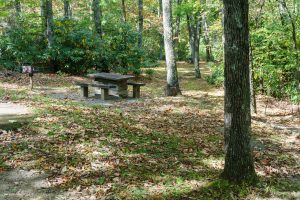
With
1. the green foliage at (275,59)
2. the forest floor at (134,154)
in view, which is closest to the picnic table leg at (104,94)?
the forest floor at (134,154)

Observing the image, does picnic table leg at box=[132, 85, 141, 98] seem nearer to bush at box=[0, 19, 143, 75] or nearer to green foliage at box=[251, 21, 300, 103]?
green foliage at box=[251, 21, 300, 103]

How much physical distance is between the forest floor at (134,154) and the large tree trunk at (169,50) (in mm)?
2393

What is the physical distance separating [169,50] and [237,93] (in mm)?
8602

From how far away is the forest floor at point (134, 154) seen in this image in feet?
18.1

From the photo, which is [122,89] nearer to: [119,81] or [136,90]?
[119,81]

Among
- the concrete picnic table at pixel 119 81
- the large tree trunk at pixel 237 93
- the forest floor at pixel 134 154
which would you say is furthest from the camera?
the concrete picnic table at pixel 119 81

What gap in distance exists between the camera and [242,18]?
206 inches

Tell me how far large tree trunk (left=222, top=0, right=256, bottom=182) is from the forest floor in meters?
0.38

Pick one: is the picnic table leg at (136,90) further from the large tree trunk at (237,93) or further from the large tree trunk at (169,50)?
the large tree trunk at (237,93)

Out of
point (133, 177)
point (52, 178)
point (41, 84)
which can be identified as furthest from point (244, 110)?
point (41, 84)

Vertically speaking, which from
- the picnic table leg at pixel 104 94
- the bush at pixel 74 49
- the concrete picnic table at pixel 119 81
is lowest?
the picnic table leg at pixel 104 94

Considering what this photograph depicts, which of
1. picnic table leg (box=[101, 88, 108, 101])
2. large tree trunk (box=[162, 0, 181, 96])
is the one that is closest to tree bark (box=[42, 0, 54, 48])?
picnic table leg (box=[101, 88, 108, 101])

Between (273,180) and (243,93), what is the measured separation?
187 centimetres

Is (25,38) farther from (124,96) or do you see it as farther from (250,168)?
(250,168)
